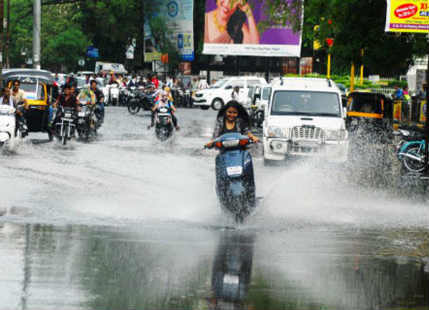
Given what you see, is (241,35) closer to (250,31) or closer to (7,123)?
(250,31)

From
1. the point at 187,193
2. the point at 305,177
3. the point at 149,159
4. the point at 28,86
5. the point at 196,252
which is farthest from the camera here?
the point at 28,86

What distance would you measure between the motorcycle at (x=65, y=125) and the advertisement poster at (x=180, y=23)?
4155 centimetres

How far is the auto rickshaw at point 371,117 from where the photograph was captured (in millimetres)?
31969

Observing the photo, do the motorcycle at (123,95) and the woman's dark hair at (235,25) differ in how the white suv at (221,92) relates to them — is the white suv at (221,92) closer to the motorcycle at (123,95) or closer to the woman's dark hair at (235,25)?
the motorcycle at (123,95)

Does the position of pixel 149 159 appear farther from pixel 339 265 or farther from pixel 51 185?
pixel 339 265

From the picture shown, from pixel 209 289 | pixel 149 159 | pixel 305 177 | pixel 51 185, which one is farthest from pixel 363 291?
pixel 149 159

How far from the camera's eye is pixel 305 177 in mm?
19594

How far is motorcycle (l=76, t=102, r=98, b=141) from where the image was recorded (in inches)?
1085

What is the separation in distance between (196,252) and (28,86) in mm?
18734

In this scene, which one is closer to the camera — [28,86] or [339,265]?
[339,265]

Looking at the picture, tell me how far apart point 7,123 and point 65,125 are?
128 inches

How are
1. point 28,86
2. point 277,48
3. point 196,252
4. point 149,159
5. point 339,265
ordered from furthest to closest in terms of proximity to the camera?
1. point 277,48
2. point 28,86
3. point 149,159
4. point 196,252
5. point 339,265

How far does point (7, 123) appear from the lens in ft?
75.0

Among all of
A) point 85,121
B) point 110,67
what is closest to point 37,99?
point 85,121
